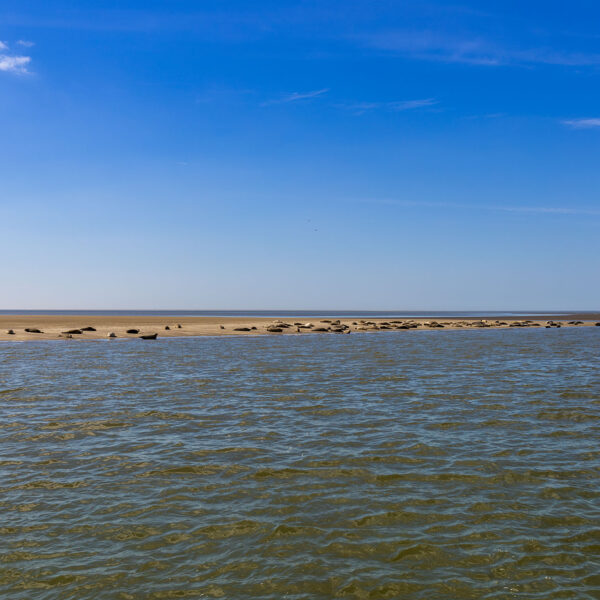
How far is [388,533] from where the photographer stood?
24.1 feet

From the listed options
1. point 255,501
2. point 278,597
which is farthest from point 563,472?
point 278,597

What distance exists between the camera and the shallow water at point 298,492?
624cm

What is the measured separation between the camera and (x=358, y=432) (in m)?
12.7

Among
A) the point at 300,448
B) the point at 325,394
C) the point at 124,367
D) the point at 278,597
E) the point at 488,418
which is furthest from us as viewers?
the point at 124,367

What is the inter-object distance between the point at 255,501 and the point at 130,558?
2.36m

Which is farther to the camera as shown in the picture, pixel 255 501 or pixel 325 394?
pixel 325 394

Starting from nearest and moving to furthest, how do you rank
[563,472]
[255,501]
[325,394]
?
1. [255,501]
2. [563,472]
3. [325,394]

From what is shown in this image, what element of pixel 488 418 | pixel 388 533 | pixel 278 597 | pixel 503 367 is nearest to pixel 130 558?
pixel 278 597

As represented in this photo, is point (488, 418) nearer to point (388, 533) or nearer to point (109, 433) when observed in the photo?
point (388, 533)

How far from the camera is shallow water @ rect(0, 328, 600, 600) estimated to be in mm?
6242

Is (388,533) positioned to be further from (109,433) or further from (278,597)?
(109,433)

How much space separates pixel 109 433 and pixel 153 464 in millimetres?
2806

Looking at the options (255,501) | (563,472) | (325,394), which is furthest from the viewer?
(325,394)

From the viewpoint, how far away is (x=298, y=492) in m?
8.88
